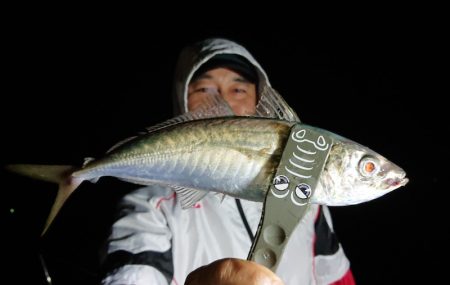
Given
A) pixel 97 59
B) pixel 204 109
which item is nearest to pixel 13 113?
pixel 97 59

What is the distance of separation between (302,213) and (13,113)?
506 inches

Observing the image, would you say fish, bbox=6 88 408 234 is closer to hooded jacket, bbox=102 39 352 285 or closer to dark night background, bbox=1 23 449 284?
hooded jacket, bbox=102 39 352 285

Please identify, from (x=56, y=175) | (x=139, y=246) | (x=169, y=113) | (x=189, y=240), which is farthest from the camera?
(x=169, y=113)

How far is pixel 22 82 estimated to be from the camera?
38.6 feet

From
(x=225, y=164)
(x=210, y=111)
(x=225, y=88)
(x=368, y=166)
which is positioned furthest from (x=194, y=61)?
(x=368, y=166)

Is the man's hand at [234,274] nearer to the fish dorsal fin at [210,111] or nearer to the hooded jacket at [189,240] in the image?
the fish dorsal fin at [210,111]

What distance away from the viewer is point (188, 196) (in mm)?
1066

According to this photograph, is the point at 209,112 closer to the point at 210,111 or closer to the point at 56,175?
A: the point at 210,111

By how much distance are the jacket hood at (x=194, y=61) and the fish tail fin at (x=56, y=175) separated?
135 centimetres

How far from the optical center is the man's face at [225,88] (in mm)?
2465

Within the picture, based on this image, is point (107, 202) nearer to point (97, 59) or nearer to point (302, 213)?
point (97, 59)

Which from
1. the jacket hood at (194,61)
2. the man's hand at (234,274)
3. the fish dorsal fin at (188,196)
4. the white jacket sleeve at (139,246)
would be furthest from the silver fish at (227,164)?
the jacket hood at (194,61)

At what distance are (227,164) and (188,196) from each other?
8.0 inches

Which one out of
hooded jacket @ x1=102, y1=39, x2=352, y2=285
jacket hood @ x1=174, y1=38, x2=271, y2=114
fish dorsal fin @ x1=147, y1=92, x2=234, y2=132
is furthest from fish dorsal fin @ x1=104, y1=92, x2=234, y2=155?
jacket hood @ x1=174, y1=38, x2=271, y2=114
